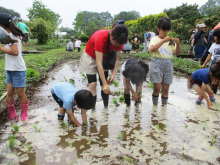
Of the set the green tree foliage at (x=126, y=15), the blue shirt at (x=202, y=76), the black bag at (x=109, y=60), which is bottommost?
the blue shirt at (x=202, y=76)

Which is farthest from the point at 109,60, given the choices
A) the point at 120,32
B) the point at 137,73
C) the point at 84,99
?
the point at 84,99

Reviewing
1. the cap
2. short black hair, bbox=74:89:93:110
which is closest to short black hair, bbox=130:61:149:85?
short black hair, bbox=74:89:93:110

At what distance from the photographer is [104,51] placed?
9.09ft

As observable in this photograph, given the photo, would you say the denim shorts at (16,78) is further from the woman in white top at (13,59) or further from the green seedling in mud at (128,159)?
the green seedling in mud at (128,159)

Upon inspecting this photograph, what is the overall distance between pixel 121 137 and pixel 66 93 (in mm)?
998

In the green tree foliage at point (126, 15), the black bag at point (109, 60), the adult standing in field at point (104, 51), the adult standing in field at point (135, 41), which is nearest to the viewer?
the adult standing in field at point (104, 51)

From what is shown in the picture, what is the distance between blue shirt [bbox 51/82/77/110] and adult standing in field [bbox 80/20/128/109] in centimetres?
43

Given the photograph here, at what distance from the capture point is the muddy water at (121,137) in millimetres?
2027

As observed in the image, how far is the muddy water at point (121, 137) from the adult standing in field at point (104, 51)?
23.4 inches

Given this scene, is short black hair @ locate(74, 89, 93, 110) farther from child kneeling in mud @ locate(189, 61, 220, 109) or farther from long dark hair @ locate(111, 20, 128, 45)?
child kneeling in mud @ locate(189, 61, 220, 109)

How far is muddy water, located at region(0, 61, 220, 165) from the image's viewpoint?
2.03m

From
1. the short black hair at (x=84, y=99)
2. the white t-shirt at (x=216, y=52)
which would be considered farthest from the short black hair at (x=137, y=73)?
the white t-shirt at (x=216, y=52)

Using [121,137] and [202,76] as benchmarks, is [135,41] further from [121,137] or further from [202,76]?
[121,137]

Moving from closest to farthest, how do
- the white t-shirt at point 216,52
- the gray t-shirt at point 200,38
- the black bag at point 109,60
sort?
the black bag at point 109,60 → the white t-shirt at point 216,52 → the gray t-shirt at point 200,38
